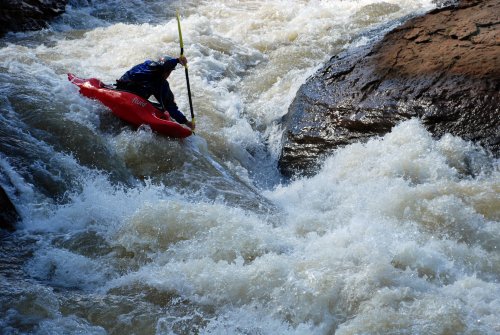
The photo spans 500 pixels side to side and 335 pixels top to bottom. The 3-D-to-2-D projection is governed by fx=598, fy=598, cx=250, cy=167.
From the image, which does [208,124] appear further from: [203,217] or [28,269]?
[28,269]

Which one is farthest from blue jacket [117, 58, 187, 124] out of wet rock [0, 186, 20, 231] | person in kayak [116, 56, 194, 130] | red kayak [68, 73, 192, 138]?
wet rock [0, 186, 20, 231]

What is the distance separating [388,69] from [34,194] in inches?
152

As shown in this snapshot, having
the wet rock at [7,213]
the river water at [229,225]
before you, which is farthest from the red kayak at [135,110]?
the wet rock at [7,213]

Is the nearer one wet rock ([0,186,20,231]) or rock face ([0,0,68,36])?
wet rock ([0,186,20,231])

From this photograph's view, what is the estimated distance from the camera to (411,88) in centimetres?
612

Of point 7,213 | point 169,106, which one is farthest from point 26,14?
point 7,213

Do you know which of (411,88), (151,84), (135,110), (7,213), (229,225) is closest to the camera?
(7,213)

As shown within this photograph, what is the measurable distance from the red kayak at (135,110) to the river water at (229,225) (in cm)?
10

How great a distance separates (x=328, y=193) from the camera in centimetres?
565

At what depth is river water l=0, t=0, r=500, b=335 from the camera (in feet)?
12.1

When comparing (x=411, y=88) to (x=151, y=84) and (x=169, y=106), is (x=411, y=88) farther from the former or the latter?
(x=151, y=84)

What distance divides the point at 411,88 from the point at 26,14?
6978 mm

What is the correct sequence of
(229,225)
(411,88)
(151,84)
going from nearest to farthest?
(229,225) → (411,88) → (151,84)

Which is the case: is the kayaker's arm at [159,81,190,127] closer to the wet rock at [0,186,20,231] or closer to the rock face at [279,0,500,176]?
the rock face at [279,0,500,176]
